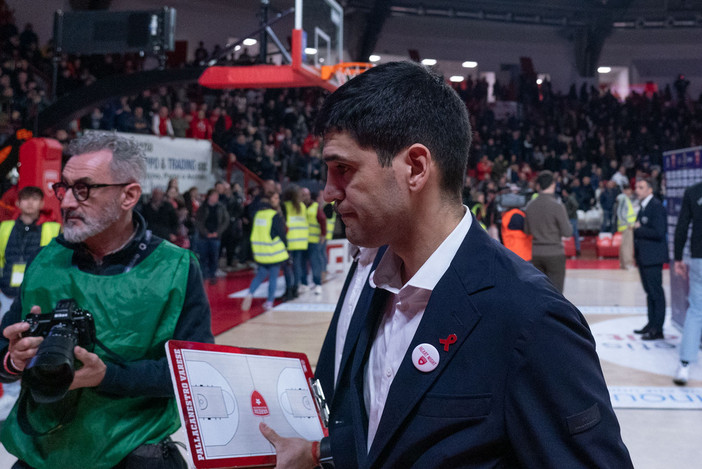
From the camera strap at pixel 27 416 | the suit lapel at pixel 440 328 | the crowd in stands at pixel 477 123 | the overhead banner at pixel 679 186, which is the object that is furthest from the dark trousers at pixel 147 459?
the crowd in stands at pixel 477 123

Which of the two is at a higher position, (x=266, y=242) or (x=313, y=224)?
(x=313, y=224)

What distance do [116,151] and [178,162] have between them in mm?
10405

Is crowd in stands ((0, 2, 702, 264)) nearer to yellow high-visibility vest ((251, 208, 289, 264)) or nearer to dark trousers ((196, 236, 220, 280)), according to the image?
dark trousers ((196, 236, 220, 280))

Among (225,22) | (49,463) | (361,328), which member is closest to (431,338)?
A: (361,328)

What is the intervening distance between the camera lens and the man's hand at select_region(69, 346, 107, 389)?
0.32ft

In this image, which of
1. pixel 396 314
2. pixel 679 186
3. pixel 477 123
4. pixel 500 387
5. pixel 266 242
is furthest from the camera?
pixel 477 123

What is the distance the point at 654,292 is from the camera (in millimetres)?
6379

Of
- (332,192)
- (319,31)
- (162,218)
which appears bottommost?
(162,218)

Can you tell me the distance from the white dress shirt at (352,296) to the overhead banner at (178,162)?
959 cm

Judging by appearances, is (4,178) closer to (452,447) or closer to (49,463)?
(49,463)

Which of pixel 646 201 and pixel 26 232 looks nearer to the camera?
pixel 26 232

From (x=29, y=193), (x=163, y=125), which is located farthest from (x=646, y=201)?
(x=163, y=125)

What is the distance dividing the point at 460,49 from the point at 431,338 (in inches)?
966

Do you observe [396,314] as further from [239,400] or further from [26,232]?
[26,232]
